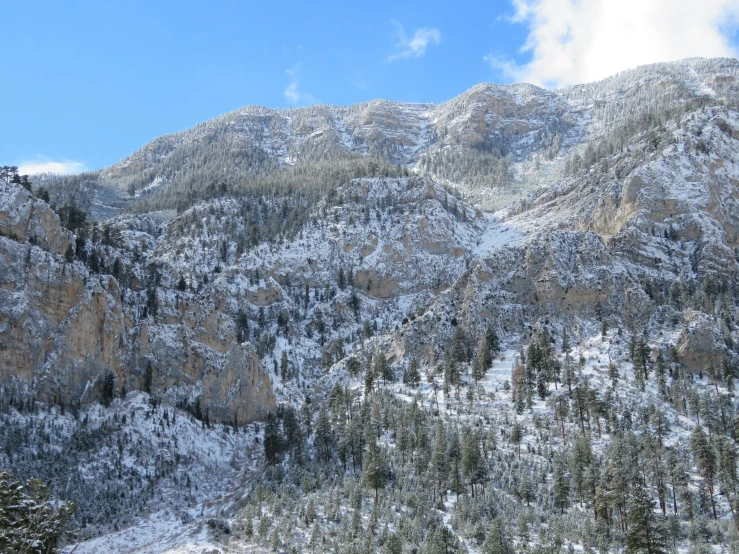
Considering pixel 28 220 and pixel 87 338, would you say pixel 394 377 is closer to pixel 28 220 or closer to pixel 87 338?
pixel 87 338

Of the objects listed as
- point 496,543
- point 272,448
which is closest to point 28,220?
point 272,448

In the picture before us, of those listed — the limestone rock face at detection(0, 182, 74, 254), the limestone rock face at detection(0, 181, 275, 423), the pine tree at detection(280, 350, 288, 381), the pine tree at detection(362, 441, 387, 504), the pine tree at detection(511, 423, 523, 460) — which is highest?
the limestone rock face at detection(0, 182, 74, 254)

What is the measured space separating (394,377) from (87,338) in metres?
52.2

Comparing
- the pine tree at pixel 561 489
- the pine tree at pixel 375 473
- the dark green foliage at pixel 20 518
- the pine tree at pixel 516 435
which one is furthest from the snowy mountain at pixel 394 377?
the dark green foliage at pixel 20 518

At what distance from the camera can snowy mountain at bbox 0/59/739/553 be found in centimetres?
6488

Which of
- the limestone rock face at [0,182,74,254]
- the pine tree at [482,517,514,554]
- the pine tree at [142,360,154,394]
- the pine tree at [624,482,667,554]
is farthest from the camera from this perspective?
the pine tree at [142,360,154,394]

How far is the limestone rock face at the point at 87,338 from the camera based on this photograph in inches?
3110

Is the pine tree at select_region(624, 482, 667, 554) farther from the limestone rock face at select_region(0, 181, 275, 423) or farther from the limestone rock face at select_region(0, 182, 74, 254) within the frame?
the limestone rock face at select_region(0, 182, 74, 254)

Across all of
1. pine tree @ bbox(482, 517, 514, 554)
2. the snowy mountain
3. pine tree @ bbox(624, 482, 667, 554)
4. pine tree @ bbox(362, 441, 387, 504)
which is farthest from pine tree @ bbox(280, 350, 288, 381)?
pine tree @ bbox(624, 482, 667, 554)

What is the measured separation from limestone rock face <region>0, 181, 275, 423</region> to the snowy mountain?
0.99ft

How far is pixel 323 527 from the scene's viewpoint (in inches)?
2501

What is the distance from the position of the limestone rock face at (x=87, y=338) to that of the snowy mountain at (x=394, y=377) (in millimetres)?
301

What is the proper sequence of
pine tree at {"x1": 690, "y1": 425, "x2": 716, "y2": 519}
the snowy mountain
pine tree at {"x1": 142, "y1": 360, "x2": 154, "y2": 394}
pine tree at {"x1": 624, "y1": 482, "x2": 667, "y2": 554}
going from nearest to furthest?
pine tree at {"x1": 624, "y1": 482, "x2": 667, "y2": 554} → the snowy mountain → pine tree at {"x1": 690, "y1": 425, "x2": 716, "y2": 519} → pine tree at {"x1": 142, "y1": 360, "x2": 154, "y2": 394}

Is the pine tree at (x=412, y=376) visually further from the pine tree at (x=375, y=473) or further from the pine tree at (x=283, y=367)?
the pine tree at (x=375, y=473)
